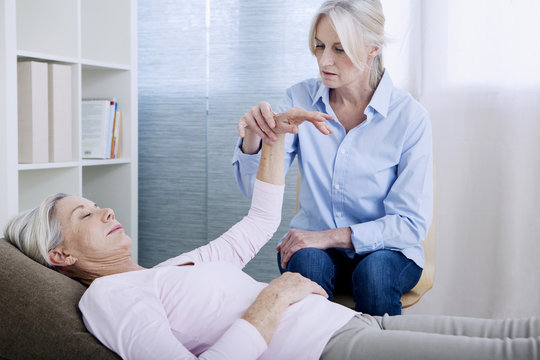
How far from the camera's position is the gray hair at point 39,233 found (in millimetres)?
1354

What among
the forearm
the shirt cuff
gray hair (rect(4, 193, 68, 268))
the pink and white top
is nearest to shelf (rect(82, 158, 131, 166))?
gray hair (rect(4, 193, 68, 268))

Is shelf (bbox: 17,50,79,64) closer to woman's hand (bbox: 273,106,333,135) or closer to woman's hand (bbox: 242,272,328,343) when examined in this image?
woman's hand (bbox: 273,106,333,135)

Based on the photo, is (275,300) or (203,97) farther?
(203,97)

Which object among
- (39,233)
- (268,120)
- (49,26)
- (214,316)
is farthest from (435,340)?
(49,26)

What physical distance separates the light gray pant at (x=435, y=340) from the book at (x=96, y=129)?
1649mm

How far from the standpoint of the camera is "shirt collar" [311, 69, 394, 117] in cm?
178

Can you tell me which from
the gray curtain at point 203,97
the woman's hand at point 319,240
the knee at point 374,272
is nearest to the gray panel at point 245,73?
the gray curtain at point 203,97

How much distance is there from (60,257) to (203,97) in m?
1.54

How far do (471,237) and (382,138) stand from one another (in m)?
0.88

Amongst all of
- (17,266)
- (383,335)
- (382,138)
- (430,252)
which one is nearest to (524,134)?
(430,252)

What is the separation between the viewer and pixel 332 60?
1754 millimetres

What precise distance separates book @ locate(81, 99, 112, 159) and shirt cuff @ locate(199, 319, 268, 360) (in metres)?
1.65

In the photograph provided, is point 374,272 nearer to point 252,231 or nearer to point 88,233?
point 252,231

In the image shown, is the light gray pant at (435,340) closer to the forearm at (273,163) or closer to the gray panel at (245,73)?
the forearm at (273,163)
